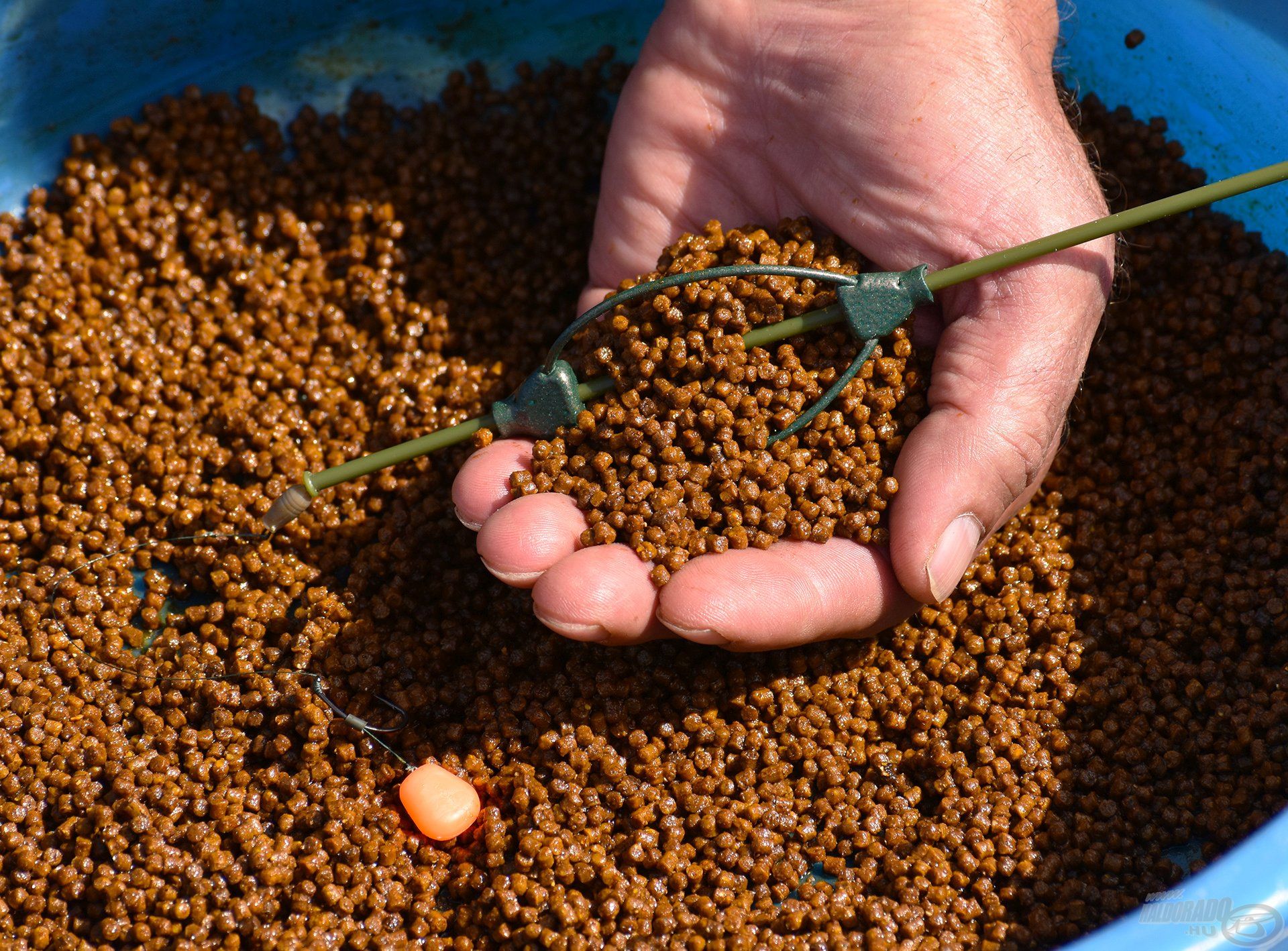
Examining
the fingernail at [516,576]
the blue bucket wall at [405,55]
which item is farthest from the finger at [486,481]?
the blue bucket wall at [405,55]

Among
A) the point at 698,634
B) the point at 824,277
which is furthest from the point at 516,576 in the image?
the point at 824,277

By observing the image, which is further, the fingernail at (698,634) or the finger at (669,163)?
the finger at (669,163)

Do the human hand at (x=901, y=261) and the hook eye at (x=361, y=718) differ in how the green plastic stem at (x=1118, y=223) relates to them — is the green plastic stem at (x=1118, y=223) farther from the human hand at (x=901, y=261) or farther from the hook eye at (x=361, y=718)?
the hook eye at (x=361, y=718)

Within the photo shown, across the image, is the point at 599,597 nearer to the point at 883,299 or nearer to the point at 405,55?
the point at 883,299

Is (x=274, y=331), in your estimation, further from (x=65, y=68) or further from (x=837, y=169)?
(x=837, y=169)

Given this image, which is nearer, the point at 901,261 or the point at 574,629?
the point at 574,629

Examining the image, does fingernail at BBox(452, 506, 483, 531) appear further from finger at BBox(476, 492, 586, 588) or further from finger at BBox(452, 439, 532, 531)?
finger at BBox(476, 492, 586, 588)
